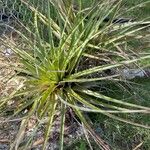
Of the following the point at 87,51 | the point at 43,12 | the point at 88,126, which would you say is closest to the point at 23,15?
the point at 43,12

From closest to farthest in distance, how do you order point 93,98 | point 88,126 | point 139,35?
point 88,126, point 93,98, point 139,35

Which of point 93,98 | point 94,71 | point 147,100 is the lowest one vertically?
point 147,100

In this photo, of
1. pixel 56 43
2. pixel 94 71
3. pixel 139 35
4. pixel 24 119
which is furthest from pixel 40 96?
pixel 139 35

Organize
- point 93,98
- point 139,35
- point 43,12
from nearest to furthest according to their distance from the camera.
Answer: point 93,98, point 139,35, point 43,12

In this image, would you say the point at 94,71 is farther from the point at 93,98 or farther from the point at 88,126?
the point at 88,126

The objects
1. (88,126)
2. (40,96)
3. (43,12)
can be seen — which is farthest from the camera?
(43,12)

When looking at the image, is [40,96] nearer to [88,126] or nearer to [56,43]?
[88,126]

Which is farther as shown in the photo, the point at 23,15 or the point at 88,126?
the point at 23,15

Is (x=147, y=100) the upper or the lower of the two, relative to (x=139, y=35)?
lower

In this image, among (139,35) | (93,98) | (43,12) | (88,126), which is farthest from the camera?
(43,12)

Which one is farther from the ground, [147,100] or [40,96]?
[40,96]
